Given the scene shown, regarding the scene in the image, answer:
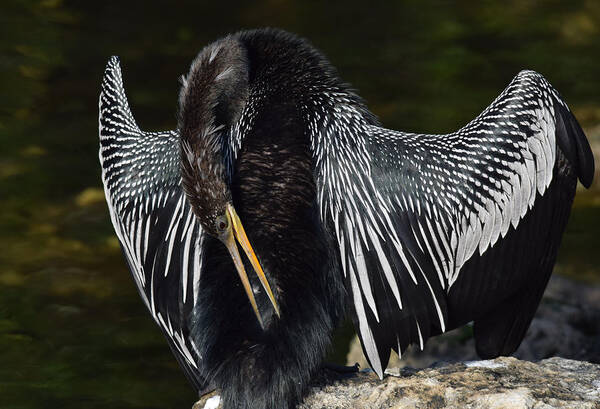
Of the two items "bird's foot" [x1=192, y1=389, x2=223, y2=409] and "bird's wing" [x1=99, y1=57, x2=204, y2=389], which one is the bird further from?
"bird's foot" [x1=192, y1=389, x2=223, y2=409]

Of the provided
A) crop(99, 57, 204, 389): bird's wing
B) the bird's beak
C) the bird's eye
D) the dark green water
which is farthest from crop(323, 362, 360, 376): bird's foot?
the dark green water

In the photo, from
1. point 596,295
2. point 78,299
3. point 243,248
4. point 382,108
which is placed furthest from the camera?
point 382,108

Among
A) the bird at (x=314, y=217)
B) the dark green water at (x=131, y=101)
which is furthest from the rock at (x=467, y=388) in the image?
the dark green water at (x=131, y=101)

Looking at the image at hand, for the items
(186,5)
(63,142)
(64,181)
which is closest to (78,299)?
(64,181)

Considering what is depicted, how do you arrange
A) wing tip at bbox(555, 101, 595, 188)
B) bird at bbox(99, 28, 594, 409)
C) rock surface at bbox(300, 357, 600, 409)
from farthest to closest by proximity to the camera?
wing tip at bbox(555, 101, 595, 188)
bird at bbox(99, 28, 594, 409)
rock surface at bbox(300, 357, 600, 409)

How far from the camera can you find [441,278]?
4.40 m

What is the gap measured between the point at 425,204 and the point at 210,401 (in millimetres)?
1239

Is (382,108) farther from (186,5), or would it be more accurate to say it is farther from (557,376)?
(557,376)

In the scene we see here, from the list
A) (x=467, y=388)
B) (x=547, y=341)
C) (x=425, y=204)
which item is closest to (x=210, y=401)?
(x=467, y=388)

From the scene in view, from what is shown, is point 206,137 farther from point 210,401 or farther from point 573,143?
point 573,143

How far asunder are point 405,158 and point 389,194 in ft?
0.59

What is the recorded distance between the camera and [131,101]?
9.10m

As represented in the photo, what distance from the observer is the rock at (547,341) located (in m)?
5.78

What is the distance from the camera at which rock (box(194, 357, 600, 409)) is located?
3.83 metres
